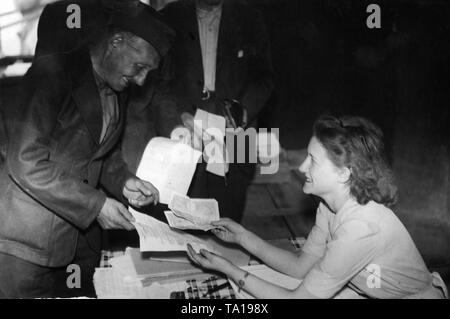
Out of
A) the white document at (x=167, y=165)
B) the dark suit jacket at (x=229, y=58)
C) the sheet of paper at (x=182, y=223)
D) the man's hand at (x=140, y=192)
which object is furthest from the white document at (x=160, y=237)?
the dark suit jacket at (x=229, y=58)

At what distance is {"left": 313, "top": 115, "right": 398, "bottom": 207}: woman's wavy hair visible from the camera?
1.79 metres

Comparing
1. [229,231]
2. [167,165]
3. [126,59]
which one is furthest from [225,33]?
[229,231]

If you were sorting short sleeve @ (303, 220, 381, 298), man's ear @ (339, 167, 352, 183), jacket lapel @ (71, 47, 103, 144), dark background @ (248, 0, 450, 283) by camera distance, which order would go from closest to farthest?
1. short sleeve @ (303, 220, 381, 298)
2. man's ear @ (339, 167, 352, 183)
3. jacket lapel @ (71, 47, 103, 144)
4. dark background @ (248, 0, 450, 283)

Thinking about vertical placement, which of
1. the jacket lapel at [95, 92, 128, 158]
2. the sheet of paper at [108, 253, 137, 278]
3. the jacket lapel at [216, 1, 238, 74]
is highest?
the jacket lapel at [216, 1, 238, 74]

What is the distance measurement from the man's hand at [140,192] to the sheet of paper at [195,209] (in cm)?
9

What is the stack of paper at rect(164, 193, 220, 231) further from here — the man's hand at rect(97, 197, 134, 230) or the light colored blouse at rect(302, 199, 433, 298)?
the light colored blouse at rect(302, 199, 433, 298)

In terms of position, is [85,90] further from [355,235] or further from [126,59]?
[355,235]

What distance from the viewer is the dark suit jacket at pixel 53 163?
1870 mm

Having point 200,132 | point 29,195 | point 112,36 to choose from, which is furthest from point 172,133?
point 29,195

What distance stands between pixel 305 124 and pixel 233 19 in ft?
2.17

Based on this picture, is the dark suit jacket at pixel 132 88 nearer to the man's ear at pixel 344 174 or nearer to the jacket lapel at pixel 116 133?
the jacket lapel at pixel 116 133

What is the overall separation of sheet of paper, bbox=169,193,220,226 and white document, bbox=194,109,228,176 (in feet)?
0.88

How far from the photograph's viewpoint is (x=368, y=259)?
5.71 feet

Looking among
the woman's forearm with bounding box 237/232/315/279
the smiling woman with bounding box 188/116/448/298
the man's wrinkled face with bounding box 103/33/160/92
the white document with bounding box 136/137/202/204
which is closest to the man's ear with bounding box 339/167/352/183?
the smiling woman with bounding box 188/116/448/298
